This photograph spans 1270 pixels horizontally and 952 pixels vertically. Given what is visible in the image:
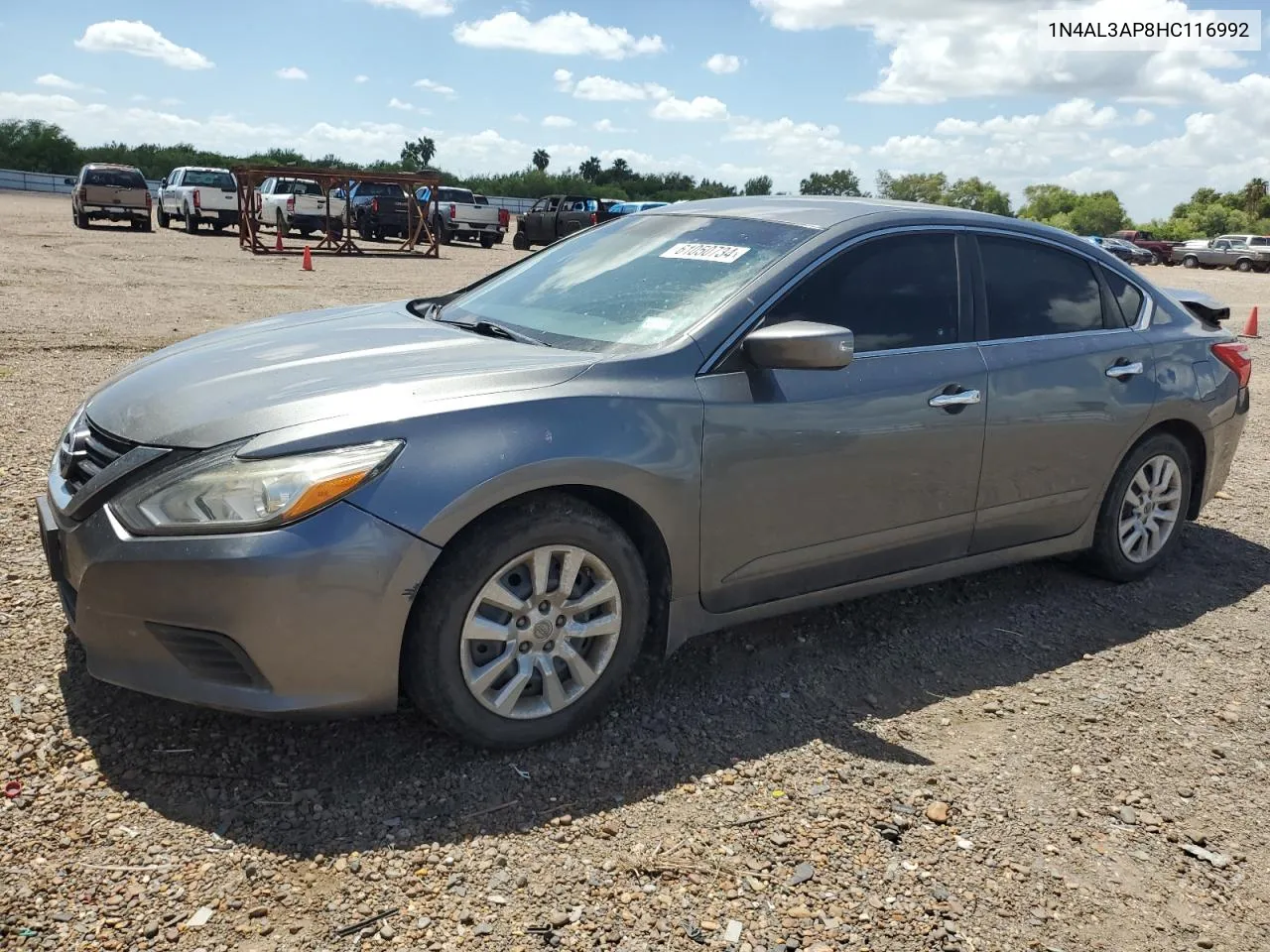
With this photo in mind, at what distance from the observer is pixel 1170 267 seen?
47812mm

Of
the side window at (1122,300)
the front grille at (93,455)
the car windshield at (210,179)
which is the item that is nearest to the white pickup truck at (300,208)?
the car windshield at (210,179)

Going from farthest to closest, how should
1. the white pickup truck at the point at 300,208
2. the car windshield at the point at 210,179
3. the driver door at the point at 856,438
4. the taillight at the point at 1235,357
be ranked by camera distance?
1. the car windshield at the point at 210,179
2. the white pickup truck at the point at 300,208
3. the taillight at the point at 1235,357
4. the driver door at the point at 856,438

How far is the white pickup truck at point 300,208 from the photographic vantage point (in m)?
29.2

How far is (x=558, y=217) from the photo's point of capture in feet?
103

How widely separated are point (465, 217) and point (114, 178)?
31.2ft

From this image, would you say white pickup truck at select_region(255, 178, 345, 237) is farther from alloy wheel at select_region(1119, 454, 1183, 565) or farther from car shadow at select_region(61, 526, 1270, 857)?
car shadow at select_region(61, 526, 1270, 857)

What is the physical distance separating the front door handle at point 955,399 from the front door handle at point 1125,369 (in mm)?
888

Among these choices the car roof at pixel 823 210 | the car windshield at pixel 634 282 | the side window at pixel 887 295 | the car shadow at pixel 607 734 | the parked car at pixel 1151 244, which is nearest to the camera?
the car shadow at pixel 607 734

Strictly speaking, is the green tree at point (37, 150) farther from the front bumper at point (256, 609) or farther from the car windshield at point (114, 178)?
the front bumper at point (256, 609)

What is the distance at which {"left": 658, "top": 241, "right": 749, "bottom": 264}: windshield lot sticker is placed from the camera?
150 inches

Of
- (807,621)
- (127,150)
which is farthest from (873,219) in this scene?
(127,150)

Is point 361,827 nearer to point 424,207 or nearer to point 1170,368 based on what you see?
point 1170,368

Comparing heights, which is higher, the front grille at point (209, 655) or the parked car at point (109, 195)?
the parked car at point (109, 195)

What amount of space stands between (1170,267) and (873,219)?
5021 centimetres
